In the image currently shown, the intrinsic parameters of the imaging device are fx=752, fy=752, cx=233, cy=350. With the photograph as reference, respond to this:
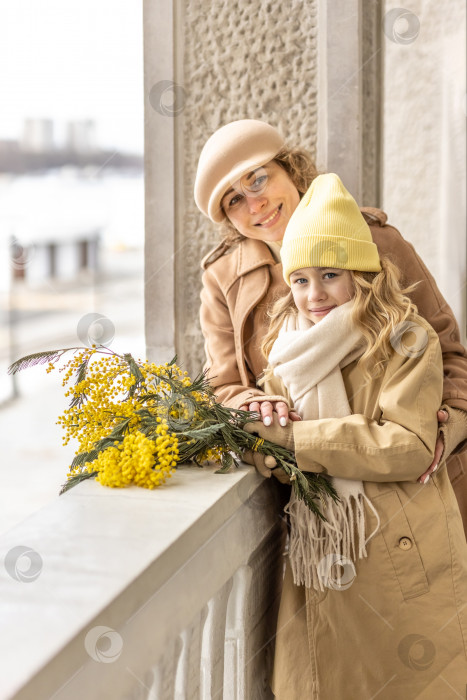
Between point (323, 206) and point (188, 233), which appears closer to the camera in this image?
point (323, 206)

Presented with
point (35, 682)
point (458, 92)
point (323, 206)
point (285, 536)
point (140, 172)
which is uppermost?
point (458, 92)

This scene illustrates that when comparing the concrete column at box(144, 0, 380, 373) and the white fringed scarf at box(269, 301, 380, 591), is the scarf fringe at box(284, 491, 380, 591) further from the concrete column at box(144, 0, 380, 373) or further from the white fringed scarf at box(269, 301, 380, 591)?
the concrete column at box(144, 0, 380, 373)

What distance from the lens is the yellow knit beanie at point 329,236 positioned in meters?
1.51

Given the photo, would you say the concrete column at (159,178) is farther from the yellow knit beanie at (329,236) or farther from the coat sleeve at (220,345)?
the yellow knit beanie at (329,236)

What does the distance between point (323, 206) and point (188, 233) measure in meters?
1.02

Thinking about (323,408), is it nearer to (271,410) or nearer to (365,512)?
(271,410)

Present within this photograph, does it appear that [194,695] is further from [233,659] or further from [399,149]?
[399,149]

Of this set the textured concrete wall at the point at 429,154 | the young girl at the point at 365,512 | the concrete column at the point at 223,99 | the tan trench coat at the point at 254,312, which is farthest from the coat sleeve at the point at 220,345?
the textured concrete wall at the point at 429,154

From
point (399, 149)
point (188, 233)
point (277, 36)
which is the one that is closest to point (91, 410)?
point (188, 233)

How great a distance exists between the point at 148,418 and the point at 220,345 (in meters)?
0.48

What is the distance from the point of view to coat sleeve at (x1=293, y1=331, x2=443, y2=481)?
1.40 meters

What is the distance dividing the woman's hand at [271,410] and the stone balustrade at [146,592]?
106mm

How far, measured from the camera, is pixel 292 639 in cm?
150

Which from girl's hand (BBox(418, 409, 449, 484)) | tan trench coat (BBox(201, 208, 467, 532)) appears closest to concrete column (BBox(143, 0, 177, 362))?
tan trench coat (BBox(201, 208, 467, 532))
